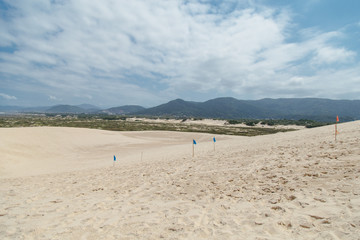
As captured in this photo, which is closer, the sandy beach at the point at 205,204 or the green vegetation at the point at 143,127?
the sandy beach at the point at 205,204

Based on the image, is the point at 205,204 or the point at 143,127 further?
the point at 143,127

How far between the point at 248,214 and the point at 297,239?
4.05ft

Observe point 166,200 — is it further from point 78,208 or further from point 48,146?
point 48,146

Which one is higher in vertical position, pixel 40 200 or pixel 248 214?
pixel 248 214

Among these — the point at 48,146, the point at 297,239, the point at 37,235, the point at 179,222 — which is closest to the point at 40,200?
the point at 37,235

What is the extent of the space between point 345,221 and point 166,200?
4301 millimetres

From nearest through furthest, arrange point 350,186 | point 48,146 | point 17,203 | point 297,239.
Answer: point 297,239 → point 350,186 → point 17,203 → point 48,146

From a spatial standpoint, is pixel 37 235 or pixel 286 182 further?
pixel 286 182

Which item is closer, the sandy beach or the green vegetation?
the sandy beach

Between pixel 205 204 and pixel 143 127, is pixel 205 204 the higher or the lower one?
the higher one

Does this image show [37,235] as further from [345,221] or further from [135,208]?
[345,221]

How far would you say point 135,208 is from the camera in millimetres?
5500

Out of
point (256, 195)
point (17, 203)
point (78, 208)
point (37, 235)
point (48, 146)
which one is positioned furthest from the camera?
point (48, 146)

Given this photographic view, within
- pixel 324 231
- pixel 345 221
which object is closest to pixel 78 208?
pixel 324 231
